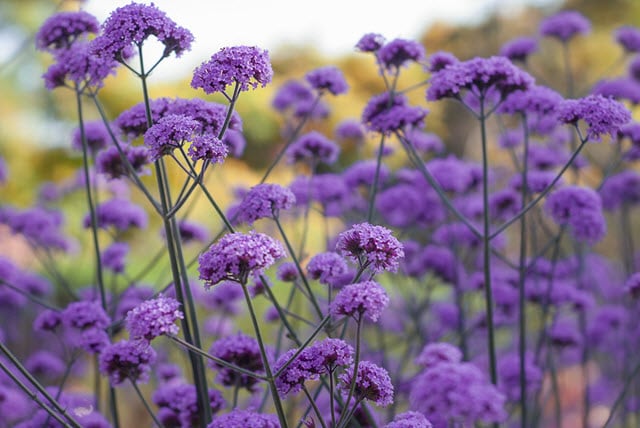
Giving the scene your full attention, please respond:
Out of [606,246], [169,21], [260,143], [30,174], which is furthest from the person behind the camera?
[30,174]

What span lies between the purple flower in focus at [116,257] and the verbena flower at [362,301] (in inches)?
78.1

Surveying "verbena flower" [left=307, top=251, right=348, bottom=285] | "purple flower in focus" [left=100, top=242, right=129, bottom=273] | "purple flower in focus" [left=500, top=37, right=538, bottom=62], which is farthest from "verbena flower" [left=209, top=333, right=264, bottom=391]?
"purple flower in focus" [left=500, top=37, right=538, bottom=62]

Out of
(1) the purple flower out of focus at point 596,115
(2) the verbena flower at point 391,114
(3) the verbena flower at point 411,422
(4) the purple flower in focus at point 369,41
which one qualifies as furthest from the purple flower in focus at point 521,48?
(3) the verbena flower at point 411,422

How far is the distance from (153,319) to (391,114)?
1357mm

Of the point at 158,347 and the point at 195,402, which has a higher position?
the point at 158,347

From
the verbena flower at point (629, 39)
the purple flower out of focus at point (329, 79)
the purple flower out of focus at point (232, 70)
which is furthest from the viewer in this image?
the verbena flower at point (629, 39)

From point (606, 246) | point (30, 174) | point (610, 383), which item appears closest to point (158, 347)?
point (610, 383)

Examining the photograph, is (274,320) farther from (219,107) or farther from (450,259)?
(219,107)

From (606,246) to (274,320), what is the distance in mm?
8812

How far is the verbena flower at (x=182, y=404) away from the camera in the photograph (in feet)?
7.12

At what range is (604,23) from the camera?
54.2 feet

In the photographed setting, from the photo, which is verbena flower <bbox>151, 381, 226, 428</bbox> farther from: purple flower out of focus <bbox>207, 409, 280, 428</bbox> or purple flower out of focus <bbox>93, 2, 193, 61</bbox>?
purple flower out of focus <bbox>93, 2, 193, 61</bbox>

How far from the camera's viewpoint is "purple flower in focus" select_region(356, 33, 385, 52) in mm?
2701

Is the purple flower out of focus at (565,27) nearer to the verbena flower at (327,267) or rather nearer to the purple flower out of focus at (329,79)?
the purple flower out of focus at (329,79)
